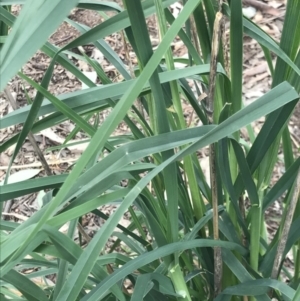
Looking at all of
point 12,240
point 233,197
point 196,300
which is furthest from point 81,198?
point 196,300

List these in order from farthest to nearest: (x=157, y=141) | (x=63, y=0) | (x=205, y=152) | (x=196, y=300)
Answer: (x=205, y=152), (x=196, y=300), (x=157, y=141), (x=63, y=0)

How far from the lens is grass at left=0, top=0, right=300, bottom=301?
0.34 metres

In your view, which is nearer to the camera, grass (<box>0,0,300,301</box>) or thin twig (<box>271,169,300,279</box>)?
grass (<box>0,0,300,301</box>)

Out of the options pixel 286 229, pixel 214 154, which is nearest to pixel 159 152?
pixel 214 154

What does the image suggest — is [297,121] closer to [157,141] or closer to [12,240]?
[157,141]

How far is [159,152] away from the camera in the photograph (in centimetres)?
47

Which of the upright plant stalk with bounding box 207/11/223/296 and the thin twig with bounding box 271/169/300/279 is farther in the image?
the thin twig with bounding box 271/169/300/279

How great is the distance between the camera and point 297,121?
1.36 meters

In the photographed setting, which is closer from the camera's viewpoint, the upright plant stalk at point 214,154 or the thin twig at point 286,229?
the upright plant stalk at point 214,154

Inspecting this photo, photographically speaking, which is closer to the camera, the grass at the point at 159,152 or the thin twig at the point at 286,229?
the grass at the point at 159,152

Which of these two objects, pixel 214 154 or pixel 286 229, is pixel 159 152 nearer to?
pixel 214 154

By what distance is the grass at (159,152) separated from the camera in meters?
0.34

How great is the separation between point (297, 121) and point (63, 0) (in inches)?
46.5

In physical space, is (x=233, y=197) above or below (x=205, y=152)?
below
